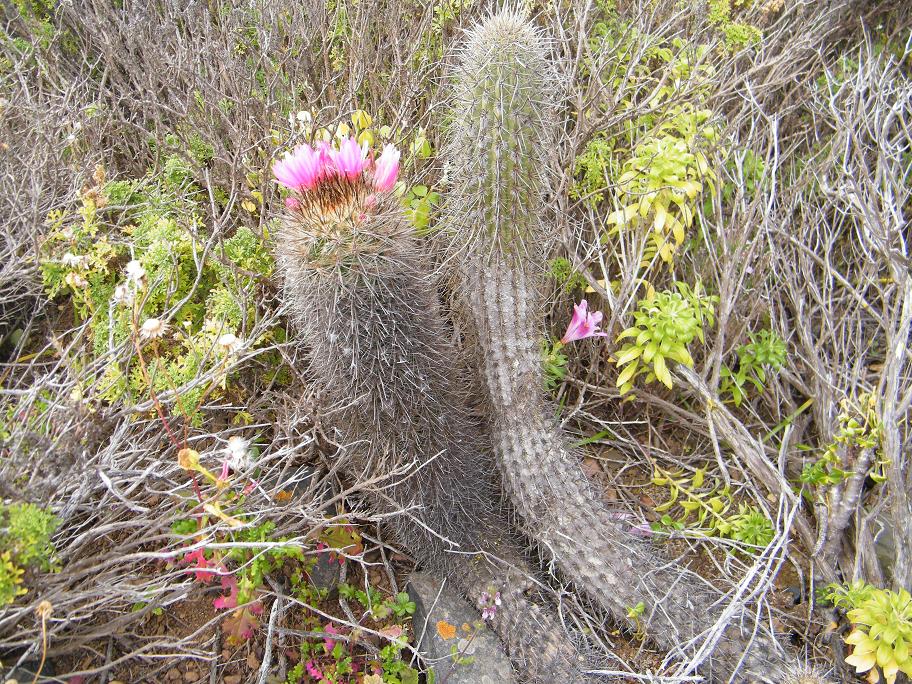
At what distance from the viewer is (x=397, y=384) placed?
181 cm

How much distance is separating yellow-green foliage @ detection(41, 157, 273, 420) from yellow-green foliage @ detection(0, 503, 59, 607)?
54 cm

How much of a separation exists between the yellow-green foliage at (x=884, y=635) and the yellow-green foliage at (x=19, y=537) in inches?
79.4

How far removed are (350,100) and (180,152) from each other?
2.19 ft

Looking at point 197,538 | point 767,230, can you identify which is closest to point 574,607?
point 197,538

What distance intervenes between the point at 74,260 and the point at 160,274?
25 centimetres

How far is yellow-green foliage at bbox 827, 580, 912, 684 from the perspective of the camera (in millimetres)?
1675

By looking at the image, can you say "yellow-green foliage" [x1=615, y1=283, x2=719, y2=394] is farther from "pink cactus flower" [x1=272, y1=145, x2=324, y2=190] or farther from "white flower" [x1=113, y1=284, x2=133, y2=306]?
"white flower" [x1=113, y1=284, x2=133, y2=306]

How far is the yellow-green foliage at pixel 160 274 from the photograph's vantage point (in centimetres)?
202

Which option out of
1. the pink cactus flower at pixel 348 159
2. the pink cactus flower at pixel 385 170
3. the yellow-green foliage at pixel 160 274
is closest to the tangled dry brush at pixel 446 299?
the yellow-green foliage at pixel 160 274

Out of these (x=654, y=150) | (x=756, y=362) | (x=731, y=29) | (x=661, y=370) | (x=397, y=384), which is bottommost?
(x=756, y=362)

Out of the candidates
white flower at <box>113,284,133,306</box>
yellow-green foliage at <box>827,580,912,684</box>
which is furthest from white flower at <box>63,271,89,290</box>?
yellow-green foliage at <box>827,580,912,684</box>

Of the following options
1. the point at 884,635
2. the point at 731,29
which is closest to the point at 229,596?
the point at 884,635

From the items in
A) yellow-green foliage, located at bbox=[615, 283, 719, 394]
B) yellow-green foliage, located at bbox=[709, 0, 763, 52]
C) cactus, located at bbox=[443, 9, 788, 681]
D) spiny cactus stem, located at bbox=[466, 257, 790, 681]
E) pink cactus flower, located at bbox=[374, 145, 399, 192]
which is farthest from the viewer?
yellow-green foliage, located at bbox=[709, 0, 763, 52]

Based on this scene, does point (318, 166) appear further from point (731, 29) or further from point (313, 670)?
point (731, 29)
